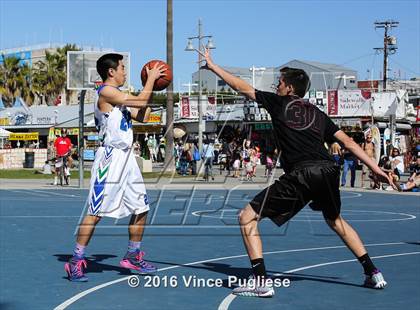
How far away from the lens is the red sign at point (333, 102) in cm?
4091

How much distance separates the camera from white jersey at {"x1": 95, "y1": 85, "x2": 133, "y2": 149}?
7520 millimetres

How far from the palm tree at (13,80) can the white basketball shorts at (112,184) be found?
71096 millimetres

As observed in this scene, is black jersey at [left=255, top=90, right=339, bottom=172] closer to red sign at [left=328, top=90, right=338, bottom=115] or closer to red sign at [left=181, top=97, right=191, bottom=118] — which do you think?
red sign at [left=328, top=90, right=338, bottom=115]

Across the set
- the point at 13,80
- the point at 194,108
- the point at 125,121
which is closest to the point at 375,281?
the point at 125,121

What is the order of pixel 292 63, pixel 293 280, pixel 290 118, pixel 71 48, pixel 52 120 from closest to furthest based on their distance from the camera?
pixel 290 118 → pixel 293 280 → pixel 52 120 → pixel 71 48 → pixel 292 63

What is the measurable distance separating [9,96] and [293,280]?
72211 mm

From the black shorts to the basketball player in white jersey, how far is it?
146cm

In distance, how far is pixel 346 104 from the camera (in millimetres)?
40781

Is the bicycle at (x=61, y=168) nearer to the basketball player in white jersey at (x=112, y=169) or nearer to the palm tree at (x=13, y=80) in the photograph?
the basketball player in white jersey at (x=112, y=169)

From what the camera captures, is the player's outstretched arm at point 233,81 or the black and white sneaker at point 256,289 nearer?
the black and white sneaker at point 256,289

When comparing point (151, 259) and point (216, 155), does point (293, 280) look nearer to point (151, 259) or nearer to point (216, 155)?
point (151, 259)

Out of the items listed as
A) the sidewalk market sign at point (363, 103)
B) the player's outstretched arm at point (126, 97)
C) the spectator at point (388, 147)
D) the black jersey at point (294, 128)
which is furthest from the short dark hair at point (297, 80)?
the sidewalk market sign at point (363, 103)

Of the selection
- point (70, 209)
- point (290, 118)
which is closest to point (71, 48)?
point (70, 209)

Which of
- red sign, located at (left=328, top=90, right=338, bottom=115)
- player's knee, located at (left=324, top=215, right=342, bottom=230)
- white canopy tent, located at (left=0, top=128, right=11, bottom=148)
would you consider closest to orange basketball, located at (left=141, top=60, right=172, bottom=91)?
player's knee, located at (left=324, top=215, right=342, bottom=230)
